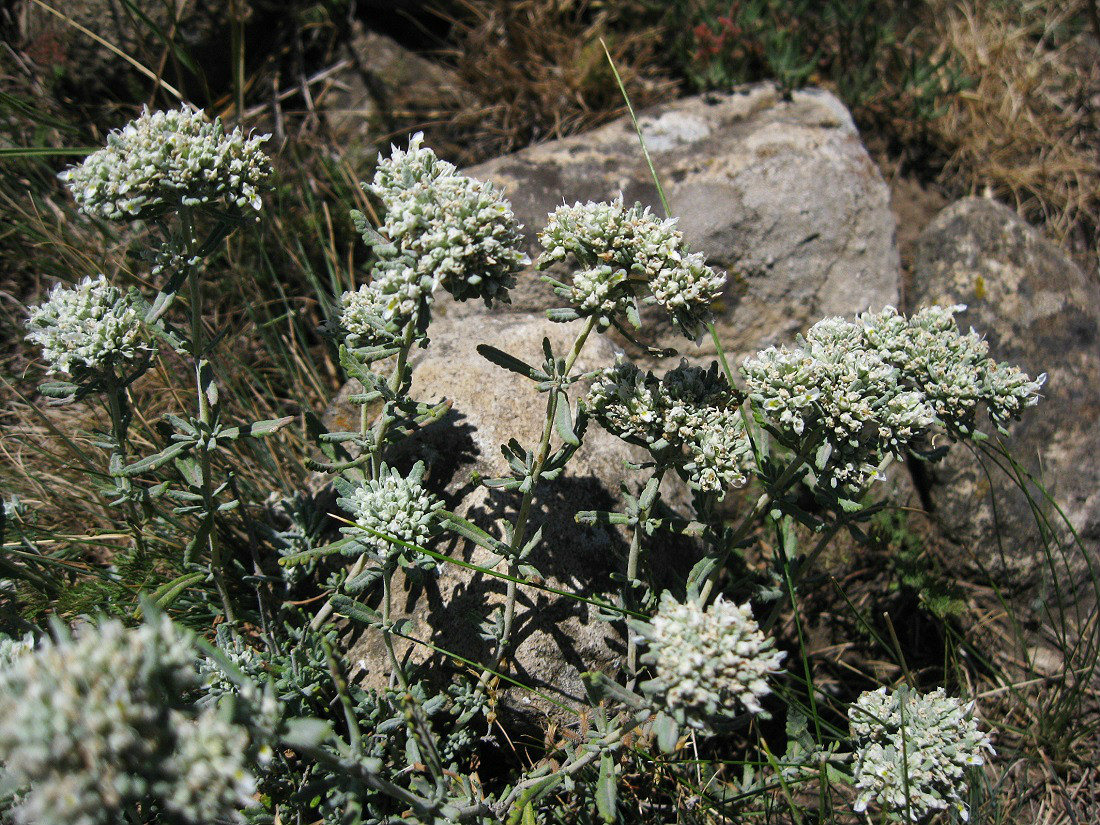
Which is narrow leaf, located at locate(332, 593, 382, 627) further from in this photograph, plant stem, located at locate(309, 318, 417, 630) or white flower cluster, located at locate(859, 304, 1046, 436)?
white flower cluster, located at locate(859, 304, 1046, 436)

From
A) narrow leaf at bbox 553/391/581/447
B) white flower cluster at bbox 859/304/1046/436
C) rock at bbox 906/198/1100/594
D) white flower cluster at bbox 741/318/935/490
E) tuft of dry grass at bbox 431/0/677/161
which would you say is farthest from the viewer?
tuft of dry grass at bbox 431/0/677/161

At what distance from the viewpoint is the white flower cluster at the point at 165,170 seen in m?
2.88

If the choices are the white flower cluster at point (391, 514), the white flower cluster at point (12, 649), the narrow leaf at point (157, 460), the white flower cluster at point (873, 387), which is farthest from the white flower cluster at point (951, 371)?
the white flower cluster at point (12, 649)

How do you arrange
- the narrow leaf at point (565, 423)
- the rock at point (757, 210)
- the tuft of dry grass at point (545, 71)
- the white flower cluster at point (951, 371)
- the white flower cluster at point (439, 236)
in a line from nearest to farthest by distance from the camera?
the white flower cluster at point (439, 236) → the narrow leaf at point (565, 423) → the white flower cluster at point (951, 371) → the rock at point (757, 210) → the tuft of dry grass at point (545, 71)

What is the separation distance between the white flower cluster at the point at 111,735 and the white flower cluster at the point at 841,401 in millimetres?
2276

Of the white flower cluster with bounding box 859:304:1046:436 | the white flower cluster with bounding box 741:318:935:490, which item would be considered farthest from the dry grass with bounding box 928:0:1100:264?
the white flower cluster with bounding box 741:318:935:490

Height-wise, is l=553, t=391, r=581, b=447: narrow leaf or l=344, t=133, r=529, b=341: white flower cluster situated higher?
l=344, t=133, r=529, b=341: white flower cluster

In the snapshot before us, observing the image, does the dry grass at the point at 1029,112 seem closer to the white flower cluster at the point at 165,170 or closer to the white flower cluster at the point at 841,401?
Result: the white flower cluster at the point at 841,401

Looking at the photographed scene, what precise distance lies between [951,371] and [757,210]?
7.27 ft

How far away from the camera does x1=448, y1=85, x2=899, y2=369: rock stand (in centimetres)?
514

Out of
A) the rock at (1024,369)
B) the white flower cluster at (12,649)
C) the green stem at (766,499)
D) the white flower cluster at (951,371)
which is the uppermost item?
the white flower cluster at (12,649)

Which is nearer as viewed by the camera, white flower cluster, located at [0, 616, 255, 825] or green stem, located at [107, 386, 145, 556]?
white flower cluster, located at [0, 616, 255, 825]

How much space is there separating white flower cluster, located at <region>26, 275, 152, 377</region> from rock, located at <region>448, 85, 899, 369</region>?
97.2 inches

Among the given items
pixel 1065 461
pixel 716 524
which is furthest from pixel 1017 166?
pixel 716 524
